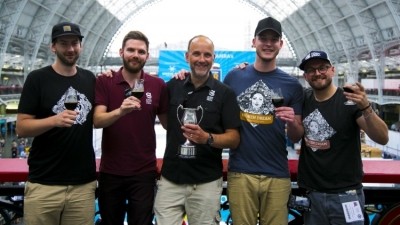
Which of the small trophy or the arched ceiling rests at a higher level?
the arched ceiling

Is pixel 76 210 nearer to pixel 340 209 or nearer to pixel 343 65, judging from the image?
pixel 340 209

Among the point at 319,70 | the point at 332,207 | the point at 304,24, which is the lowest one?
the point at 332,207

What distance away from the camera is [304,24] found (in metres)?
49.6

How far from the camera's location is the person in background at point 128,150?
3.39 m

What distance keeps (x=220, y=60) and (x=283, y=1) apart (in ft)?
120

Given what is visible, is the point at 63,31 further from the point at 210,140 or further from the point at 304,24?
the point at 304,24

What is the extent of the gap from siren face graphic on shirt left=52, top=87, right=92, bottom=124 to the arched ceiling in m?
26.4

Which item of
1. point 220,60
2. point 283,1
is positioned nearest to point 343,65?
point 283,1

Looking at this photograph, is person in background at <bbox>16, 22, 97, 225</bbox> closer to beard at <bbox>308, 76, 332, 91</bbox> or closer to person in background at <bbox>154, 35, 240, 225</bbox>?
person in background at <bbox>154, 35, 240, 225</bbox>

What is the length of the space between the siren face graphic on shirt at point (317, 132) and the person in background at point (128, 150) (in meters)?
1.21

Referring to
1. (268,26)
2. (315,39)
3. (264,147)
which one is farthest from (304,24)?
(264,147)

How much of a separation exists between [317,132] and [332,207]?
24.2 inches

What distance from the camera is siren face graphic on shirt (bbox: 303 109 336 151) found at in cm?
335

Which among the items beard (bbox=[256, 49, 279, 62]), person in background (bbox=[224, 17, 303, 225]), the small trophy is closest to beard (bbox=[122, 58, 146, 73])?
the small trophy
